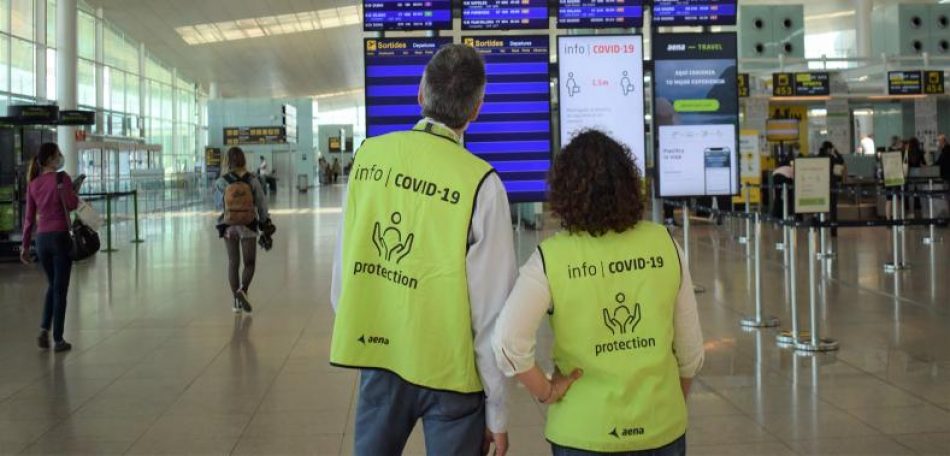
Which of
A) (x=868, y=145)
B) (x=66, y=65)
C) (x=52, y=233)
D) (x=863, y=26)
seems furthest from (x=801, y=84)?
(x=52, y=233)

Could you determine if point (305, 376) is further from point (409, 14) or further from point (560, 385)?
point (560, 385)

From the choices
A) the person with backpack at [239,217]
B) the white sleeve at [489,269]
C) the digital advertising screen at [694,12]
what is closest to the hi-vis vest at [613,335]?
the white sleeve at [489,269]

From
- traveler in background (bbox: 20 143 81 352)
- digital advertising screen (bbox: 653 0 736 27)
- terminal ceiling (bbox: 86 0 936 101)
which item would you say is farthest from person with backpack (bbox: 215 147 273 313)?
terminal ceiling (bbox: 86 0 936 101)

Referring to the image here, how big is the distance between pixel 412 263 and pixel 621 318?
55 centimetres

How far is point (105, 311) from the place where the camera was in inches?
415

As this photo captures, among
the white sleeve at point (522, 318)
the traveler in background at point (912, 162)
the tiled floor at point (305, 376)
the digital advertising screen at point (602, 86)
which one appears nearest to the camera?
the white sleeve at point (522, 318)

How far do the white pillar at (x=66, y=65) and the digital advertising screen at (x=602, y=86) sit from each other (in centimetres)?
2320

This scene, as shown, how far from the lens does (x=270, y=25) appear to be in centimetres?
4144

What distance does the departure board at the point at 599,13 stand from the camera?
8.33 metres

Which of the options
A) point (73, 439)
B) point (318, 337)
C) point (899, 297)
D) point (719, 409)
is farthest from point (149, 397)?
point (899, 297)

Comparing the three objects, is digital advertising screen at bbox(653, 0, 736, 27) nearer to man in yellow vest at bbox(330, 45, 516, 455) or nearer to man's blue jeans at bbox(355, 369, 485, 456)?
man in yellow vest at bbox(330, 45, 516, 455)

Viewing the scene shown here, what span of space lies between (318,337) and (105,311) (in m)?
3.13

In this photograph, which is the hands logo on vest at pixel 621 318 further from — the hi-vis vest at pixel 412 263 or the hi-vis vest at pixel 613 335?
the hi-vis vest at pixel 412 263

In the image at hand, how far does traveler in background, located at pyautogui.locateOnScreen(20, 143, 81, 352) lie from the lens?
324 inches
